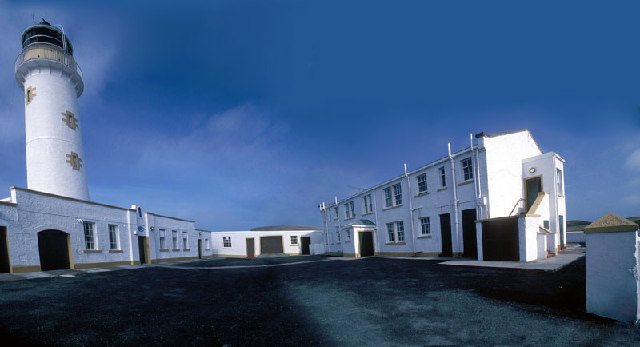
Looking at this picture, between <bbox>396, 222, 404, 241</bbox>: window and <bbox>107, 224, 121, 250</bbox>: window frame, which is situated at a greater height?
<bbox>107, 224, 121, 250</bbox>: window frame

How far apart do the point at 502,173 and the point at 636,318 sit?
13532 millimetres

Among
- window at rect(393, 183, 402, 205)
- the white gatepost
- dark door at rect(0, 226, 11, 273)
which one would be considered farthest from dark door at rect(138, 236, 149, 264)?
the white gatepost

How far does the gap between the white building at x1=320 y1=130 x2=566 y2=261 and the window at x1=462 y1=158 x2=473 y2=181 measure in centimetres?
6

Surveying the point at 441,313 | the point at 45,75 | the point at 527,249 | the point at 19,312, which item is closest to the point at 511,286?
the point at 441,313

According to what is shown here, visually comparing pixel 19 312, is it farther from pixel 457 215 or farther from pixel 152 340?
pixel 457 215

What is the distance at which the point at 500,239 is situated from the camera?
13945 millimetres

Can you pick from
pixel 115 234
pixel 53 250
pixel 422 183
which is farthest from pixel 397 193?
pixel 53 250

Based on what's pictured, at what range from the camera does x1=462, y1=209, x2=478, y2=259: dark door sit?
16500mm

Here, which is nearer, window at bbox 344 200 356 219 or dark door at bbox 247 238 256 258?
window at bbox 344 200 356 219

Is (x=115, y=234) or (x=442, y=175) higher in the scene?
(x=442, y=175)

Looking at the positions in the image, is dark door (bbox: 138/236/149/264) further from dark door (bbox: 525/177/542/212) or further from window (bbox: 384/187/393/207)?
dark door (bbox: 525/177/542/212)

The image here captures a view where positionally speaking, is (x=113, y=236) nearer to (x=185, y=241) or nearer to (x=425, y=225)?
(x=185, y=241)

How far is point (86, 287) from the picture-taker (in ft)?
30.2

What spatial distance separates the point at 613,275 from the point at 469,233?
41.7 feet
